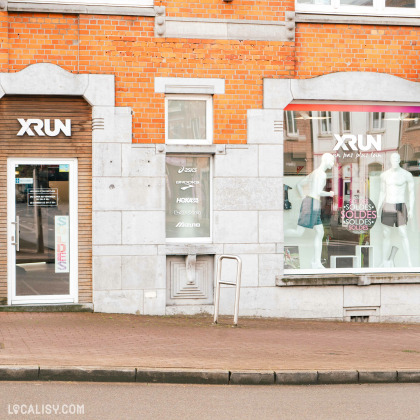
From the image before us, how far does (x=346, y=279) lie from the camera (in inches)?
529

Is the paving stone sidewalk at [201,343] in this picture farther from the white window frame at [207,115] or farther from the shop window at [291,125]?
the shop window at [291,125]

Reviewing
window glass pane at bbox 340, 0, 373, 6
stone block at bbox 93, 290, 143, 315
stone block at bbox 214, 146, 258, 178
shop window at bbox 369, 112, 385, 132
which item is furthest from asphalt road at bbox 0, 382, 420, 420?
window glass pane at bbox 340, 0, 373, 6

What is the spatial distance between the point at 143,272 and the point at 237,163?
91.0 inches

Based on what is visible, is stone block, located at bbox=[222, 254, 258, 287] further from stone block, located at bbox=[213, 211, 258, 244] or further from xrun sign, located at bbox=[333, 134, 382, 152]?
xrun sign, located at bbox=[333, 134, 382, 152]

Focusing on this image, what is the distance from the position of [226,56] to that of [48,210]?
12.3 feet

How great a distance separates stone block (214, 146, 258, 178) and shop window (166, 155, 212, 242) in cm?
26

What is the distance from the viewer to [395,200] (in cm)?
1405

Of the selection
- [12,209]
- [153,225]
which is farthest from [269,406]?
[12,209]

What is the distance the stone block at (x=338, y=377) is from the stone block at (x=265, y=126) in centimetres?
529

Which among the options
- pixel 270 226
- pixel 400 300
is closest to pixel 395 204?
pixel 400 300

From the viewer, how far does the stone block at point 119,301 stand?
1276 centimetres

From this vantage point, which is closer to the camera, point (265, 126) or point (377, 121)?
point (265, 126)

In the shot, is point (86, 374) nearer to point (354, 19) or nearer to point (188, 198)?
point (188, 198)

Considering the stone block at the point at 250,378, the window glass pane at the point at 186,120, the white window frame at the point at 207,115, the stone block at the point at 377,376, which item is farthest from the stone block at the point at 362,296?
the stone block at the point at 250,378
